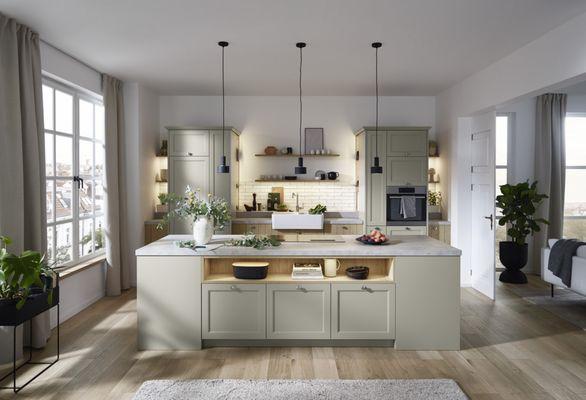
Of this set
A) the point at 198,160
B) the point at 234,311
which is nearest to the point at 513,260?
the point at 234,311

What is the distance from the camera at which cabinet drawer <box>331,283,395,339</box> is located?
4105 mm

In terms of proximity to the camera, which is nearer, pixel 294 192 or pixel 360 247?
pixel 360 247

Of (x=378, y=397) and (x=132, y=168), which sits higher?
(x=132, y=168)

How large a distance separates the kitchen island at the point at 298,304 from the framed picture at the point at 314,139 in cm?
354

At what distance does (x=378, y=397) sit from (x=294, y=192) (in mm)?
4600

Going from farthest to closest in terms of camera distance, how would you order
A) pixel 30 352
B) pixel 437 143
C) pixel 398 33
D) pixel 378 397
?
pixel 437 143, pixel 398 33, pixel 30 352, pixel 378 397

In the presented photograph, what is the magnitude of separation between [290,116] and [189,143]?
5.66 feet

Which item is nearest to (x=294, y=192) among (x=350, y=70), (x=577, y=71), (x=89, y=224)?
(x=350, y=70)

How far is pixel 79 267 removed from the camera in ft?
17.5

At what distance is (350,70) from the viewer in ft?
18.8

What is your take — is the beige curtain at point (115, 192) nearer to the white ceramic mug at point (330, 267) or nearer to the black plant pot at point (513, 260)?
the white ceramic mug at point (330, 267)

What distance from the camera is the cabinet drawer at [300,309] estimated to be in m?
4.12

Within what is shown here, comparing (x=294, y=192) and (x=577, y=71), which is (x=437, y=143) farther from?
(x=577, y=71)

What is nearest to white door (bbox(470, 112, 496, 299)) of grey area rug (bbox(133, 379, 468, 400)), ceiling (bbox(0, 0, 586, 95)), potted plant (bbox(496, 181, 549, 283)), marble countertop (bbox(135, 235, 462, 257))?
potted plant (bbox(496, 181, 549, 283))
